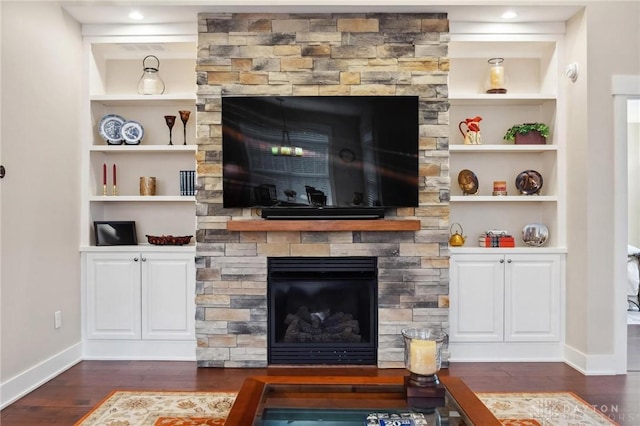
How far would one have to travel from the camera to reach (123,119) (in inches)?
170

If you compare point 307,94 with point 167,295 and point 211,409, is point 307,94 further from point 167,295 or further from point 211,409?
point 211,409

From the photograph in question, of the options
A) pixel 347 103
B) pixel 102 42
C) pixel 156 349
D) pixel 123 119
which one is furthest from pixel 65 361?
pixel 347 103

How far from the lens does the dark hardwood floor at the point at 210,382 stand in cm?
302

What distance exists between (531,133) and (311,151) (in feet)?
5.92

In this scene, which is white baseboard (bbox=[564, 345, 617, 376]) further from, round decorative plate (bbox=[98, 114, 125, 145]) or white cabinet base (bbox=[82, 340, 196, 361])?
round decorative plate (bbox=[98, 114, 125, 145])

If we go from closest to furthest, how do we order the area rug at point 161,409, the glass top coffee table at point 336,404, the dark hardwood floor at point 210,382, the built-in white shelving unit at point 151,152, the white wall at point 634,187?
the glass top coffee table at point 336,404
the area rug at point 161,409
the dark hardwood floor at point 210,382
the built-in white shelving unit at point 151,152
the white wall at point 634,187

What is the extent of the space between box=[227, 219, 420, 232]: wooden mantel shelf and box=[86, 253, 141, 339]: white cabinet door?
98cm

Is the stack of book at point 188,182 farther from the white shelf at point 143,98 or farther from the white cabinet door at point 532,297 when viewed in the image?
the white cabinet door at point 532,297

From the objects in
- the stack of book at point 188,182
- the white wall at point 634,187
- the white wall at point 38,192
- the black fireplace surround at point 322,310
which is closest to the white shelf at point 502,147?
the black fireplace surround at point 322,310

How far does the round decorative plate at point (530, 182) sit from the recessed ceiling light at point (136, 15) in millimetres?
3211

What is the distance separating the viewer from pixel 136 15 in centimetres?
386

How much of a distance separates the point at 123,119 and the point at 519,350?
366 centimetres

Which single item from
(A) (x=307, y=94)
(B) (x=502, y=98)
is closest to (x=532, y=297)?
(B) (x=502, y=98)

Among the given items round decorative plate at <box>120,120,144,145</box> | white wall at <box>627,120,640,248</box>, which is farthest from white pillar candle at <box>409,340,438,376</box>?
white wall at <box>627,120,640,248</box>
